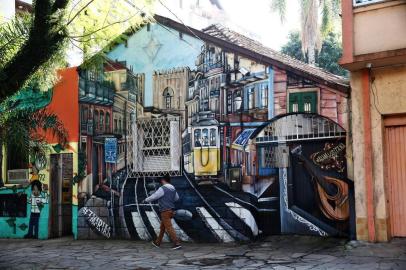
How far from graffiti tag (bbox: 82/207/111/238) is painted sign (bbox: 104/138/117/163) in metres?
1.43

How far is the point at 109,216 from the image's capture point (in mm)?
11953

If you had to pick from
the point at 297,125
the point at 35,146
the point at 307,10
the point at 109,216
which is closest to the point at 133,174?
the point at 109,216

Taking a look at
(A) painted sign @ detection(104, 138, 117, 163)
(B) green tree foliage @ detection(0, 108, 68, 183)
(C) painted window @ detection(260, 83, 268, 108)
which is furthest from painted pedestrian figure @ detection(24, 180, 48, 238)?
(C) painted window @ detection(260, 83, 268, 108)

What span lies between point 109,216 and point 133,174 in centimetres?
127

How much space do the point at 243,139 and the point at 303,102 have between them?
1598 millimetres

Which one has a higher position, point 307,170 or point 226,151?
point 226,151

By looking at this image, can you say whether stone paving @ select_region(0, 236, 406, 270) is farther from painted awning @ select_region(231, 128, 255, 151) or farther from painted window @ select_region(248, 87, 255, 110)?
painted window @ select_region(248, 87, 255, 110)

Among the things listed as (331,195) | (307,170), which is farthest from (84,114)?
(331,195)

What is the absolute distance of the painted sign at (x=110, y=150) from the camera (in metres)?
12.1

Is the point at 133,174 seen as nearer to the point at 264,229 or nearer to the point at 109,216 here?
the point at 109,216

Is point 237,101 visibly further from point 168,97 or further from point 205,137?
point 168,97

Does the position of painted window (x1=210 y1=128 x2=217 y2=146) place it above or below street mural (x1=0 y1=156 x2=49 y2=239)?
above

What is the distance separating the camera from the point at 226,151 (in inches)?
420

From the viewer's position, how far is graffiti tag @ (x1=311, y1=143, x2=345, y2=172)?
959cm
